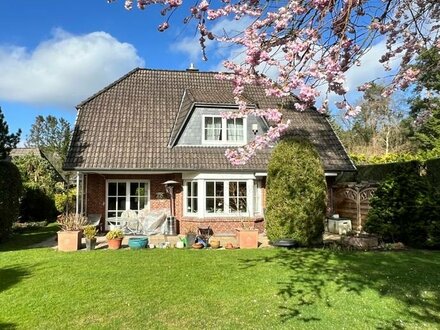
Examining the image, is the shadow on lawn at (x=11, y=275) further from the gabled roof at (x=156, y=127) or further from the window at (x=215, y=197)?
the window at (x=215, y=197)

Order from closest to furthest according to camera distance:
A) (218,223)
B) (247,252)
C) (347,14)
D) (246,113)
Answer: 1. (347,14)
2. (246,113)
3. (247,252)
4. (218,223)

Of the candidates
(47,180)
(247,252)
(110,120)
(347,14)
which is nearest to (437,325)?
(347,14)

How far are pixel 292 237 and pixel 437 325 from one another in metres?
7.02

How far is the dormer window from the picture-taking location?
18.4m

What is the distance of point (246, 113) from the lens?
552 centimetres

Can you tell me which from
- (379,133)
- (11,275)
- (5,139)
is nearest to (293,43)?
(11,275)

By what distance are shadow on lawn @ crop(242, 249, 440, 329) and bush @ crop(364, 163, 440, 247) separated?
3.86 ft

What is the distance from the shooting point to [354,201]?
60.2 feet

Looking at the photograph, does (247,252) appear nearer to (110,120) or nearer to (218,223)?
(218,223)

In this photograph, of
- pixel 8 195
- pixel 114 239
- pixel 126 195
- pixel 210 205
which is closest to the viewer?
pixel 114 239

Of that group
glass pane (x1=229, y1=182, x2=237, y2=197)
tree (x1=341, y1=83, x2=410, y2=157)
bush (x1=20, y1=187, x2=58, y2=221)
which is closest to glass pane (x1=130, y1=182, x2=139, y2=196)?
glass pane (x1=229, y1=182, x2=237, y2=197)

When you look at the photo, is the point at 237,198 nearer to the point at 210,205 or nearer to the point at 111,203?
the point at 210,205

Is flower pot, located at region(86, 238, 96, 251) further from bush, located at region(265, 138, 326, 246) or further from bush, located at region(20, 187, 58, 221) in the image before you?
bush, located at region(20, 187, 58, 221)

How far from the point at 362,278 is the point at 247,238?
5104mm
